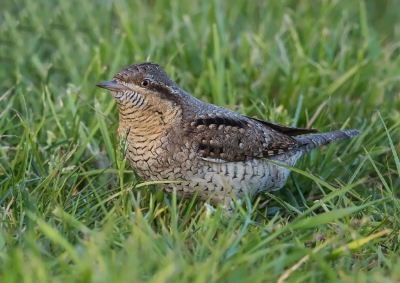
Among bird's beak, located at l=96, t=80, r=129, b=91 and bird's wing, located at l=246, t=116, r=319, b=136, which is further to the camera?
bird's wing, located at l=246, t=116, r=319, b=136

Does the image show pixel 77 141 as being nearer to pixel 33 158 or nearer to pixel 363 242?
pixel 33 158

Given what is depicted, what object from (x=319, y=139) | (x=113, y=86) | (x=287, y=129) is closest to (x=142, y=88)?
(x=113, y=86)

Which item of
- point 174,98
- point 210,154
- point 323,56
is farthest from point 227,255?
point 323,56

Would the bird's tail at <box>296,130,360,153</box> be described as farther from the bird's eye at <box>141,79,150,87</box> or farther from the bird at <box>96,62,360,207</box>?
the bird's eye at <box>141,79,150,87</box>

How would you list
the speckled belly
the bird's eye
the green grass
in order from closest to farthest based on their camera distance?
the green grass
the speckled belly
the bird's eye

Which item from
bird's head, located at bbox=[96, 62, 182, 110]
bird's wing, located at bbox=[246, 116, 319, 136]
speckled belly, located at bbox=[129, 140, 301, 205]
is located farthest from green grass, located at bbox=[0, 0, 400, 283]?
bird's head, located at bbox=[96, 62, 182, 110]

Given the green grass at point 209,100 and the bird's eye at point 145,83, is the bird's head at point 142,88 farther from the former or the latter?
the green grass at point 209,100
